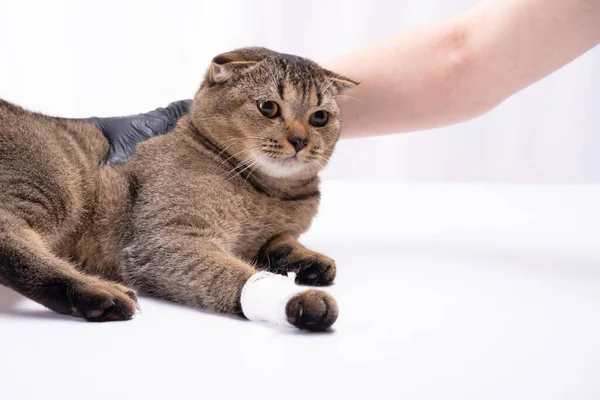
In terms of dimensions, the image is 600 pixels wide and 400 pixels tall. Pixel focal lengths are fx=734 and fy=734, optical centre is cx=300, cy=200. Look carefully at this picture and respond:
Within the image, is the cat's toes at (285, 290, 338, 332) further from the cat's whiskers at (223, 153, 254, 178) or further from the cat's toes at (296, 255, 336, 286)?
the cat's whiskers at (223, 153, 254, 178)

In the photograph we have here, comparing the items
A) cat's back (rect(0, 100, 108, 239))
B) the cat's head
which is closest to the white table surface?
cat's back (rect(0, 100, 108, 239))

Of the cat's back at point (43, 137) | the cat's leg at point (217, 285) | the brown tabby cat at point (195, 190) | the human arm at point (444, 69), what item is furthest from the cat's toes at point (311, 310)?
the human arm at point (444, 69)

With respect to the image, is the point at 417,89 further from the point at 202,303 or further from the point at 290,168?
the point at 202,303

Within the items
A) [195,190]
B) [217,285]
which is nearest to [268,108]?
[195,190]

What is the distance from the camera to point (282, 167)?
2152 millimetres

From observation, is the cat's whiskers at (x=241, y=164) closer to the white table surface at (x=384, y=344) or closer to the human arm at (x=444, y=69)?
the white table surface at (x=384, y=344)

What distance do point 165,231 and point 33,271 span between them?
39 cm

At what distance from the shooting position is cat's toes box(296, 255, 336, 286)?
2145mm

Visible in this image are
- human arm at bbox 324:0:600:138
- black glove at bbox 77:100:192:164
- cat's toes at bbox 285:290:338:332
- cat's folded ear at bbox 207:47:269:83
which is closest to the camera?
cat's toes at bbox 285:290:338:332

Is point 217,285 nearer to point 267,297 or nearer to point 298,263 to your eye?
point 267,297

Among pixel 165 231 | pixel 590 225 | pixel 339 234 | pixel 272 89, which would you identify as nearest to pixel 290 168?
pixel 272 89

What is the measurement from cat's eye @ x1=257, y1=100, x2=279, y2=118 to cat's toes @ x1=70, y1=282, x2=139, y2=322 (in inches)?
28.1

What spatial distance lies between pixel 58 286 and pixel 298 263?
709 mm

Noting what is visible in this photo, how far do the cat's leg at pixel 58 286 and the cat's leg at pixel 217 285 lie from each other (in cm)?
15
